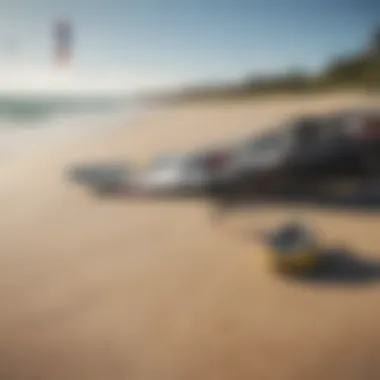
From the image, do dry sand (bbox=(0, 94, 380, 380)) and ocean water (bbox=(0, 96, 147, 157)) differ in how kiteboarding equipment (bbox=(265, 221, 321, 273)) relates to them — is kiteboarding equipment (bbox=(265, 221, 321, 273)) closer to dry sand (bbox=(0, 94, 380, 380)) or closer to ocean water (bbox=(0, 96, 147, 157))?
dry sand (bbox=(0, 94, 380, 380))

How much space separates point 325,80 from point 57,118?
0.54 m

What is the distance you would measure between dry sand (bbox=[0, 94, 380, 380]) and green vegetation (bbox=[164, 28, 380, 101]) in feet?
0.08

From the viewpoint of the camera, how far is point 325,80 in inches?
49.8

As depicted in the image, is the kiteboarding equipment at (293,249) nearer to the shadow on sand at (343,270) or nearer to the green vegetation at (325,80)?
the shadow on sand at (343,270)

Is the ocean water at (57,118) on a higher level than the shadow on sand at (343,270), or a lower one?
higher

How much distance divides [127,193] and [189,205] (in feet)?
0.41

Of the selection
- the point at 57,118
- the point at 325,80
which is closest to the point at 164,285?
the point at 57,118

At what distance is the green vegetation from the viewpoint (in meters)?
1.26

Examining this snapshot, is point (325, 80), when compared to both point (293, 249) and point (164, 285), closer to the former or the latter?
point (293, 249)

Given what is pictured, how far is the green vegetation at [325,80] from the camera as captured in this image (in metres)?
1.26

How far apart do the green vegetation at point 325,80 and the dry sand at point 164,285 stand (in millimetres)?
25

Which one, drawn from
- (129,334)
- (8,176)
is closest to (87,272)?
(129,334)

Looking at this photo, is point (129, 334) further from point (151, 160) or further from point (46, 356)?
point (151, 160)

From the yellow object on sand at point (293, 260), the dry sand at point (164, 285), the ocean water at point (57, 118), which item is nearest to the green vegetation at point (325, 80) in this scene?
the dry sand at point (164, 285)
